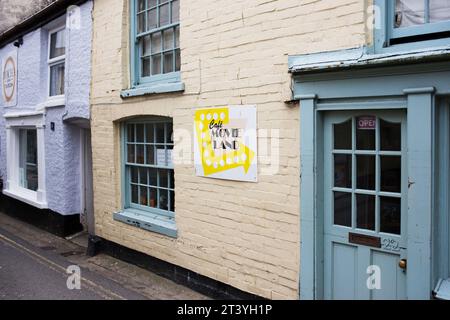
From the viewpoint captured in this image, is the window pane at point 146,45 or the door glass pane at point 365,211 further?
the window pane at point 146,45

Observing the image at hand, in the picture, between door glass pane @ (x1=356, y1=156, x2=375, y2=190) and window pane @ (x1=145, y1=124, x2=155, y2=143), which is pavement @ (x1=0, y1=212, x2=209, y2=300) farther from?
door glass pane @ (x1=356, y1=156, x2=375, y2=190)

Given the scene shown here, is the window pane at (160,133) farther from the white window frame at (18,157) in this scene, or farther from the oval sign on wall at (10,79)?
the oval sign on wall at (10,79)

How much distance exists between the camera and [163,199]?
7.00 m

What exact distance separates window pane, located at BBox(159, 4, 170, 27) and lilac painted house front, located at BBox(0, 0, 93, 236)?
211cm

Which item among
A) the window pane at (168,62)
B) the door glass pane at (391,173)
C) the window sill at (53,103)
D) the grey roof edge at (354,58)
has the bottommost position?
the door glass pane at (391,173)

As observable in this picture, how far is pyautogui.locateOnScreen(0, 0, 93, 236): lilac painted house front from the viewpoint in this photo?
346 inches

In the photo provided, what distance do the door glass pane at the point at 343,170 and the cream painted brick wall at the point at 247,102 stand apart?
416mm

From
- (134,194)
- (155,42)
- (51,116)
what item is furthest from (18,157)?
(155,42)

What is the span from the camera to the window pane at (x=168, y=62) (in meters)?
6.69

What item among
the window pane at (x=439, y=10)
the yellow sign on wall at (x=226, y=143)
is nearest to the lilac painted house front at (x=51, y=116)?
the yellow sign on wall at (x=226, y=143)

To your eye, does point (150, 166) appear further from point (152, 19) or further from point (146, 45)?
point (152, 19)

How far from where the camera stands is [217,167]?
18.3 feet
